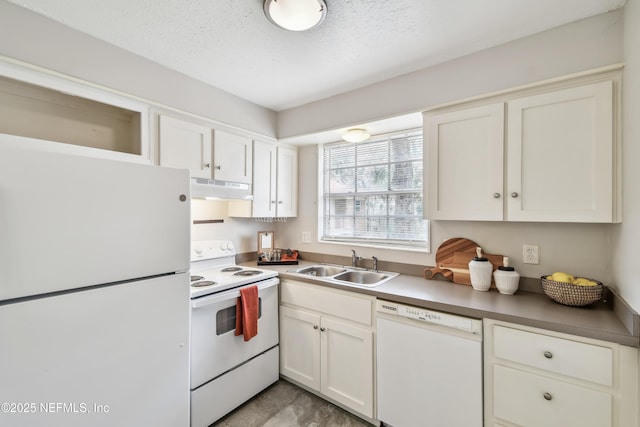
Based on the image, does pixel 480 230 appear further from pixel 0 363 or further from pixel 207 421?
pixel 0 363

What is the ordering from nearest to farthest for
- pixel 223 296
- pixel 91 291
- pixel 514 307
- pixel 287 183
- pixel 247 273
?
1. pixel 91 291
2. pixel 514 307
3. pixel 223 296
4. pixel 247 273
5. pixel 287 183

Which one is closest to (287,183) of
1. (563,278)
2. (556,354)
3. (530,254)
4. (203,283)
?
(203,283)

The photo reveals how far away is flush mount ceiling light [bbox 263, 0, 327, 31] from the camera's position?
1347 millimetres

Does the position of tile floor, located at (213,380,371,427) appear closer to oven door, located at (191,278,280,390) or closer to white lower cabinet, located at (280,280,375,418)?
white lower cabinet, located at (280,280,375,418)

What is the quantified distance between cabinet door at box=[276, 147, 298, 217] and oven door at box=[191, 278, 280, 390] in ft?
2.95

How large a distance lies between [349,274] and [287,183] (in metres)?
1.15

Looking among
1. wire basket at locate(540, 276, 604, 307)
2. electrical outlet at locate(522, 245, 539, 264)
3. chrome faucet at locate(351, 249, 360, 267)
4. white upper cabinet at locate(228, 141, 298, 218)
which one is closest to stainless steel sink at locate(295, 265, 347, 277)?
chrome faucet at locate(351, 249, 360, 267)

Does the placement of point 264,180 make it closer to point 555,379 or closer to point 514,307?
point 514,307

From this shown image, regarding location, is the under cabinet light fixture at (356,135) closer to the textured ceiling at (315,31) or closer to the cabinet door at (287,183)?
the textured ceiling at (315,31)

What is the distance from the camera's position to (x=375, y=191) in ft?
8.66

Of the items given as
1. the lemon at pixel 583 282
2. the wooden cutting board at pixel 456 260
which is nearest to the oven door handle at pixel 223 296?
the wooden cutting board at pixel 456 260

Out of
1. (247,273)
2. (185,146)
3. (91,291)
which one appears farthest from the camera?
(247,273)

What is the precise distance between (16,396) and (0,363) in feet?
0.44

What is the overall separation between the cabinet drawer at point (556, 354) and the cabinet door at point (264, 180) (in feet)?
6.58
